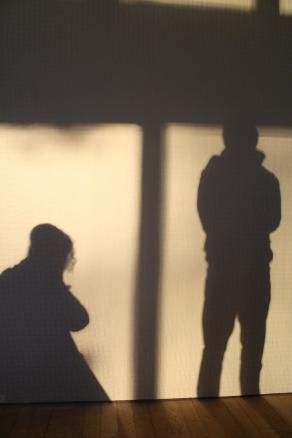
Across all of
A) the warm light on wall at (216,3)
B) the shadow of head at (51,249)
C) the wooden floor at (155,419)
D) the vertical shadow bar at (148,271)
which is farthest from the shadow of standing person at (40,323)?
the warm light on wall at (216,3)

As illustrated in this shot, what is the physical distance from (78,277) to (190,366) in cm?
87

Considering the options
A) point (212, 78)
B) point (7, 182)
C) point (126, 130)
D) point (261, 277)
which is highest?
point (212, 78)

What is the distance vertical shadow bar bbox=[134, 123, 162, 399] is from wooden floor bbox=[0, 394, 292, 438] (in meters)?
0.19

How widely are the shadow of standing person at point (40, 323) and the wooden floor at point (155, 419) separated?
12cm

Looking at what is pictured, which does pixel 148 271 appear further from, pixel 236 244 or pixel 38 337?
pixel 38 337

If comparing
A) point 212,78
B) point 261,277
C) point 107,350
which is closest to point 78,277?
point 107,350

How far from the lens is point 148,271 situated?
2625 millimetres

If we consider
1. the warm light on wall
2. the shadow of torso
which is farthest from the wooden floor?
the warm light on wall

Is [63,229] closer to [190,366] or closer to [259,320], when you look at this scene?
[190,366]

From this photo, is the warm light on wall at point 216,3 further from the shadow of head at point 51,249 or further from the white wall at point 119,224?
the shadow of head at point 51,249

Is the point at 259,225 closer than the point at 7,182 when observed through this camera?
No

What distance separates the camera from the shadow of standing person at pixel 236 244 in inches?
105

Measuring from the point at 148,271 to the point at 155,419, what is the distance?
81 centimetres

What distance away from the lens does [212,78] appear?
2631mm
